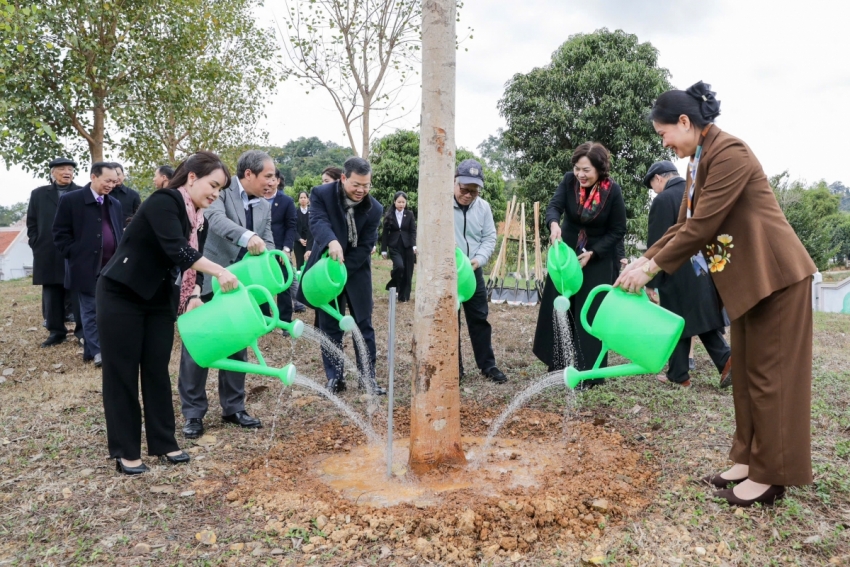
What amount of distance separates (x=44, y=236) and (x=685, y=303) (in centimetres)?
594

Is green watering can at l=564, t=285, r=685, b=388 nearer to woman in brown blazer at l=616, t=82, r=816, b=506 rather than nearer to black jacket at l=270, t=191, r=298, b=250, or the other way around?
woman in brown blazer at l=616, t=82, r=816, b=506

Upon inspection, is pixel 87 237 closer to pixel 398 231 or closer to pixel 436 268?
pixel 436 268

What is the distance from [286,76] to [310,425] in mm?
8653

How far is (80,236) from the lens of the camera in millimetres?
5477

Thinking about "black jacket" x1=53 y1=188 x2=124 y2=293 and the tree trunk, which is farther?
"black jacket" x1=53 y1=188 x2=124 y2=293

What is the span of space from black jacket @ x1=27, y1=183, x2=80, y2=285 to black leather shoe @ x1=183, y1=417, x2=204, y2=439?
10.7 feet

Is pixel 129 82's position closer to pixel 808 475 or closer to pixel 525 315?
pixel 525 315

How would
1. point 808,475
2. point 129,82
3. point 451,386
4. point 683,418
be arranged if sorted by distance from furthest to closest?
point 129,82
point 683,418
point 451,386
point 808,475

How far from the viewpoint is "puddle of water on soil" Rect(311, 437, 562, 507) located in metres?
2.83

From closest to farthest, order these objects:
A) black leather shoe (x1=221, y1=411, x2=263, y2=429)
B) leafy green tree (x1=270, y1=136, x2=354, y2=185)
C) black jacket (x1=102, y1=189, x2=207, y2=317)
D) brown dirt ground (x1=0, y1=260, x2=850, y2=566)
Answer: brown dirt ground (x1=0, y1=260, x2=850, y2=566) → black jacket (x1=102, y1=189, x2=207, y2=317) → black leather shoe (x1=221, y1=411, x2=263, y2=429) → leafy green tree (x1=270, y1=136, x2=354, y2=185)

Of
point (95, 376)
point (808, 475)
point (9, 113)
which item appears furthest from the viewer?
point (9, 113)

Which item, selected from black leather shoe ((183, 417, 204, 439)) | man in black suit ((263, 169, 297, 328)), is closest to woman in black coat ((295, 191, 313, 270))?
man in black suit ((263, 169, 297, 328))

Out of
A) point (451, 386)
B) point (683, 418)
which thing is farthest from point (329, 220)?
point (683, 418)

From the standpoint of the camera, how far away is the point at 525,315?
842 centimetres
